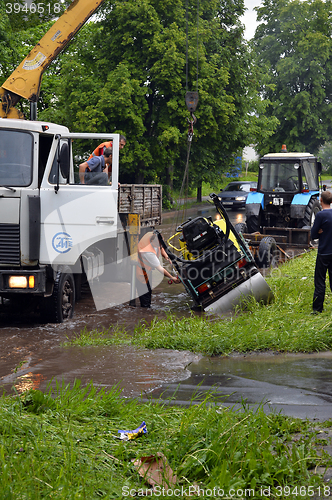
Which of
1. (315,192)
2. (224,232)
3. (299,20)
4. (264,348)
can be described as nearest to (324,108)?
(299,20)

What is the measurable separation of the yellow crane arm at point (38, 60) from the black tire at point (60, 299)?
3.32 metres

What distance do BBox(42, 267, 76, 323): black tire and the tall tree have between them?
103 feet

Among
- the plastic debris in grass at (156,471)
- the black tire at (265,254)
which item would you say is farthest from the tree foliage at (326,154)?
the plastic debris in grass at (156,471)

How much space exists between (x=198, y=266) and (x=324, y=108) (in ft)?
112

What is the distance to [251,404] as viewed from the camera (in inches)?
171

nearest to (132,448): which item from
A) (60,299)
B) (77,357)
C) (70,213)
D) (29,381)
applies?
(29,381)

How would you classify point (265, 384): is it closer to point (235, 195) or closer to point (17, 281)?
point (17, 281)

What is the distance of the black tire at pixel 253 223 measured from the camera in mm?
14250

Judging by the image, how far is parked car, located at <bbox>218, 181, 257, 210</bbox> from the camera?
29812mm

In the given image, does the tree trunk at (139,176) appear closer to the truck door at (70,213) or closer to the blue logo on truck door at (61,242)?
the truck door at (70,213)

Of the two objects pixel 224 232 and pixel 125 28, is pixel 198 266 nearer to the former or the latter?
pixel 224 232

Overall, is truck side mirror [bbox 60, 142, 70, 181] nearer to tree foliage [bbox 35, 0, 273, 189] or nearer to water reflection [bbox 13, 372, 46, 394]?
water reflection [bbox 13, 372, 46, 394]

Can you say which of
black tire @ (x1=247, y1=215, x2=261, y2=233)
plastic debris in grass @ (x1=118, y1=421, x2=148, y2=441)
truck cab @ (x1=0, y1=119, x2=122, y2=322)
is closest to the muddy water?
truck cab @ (x1=0, y1=119, x2=122, y2=322)

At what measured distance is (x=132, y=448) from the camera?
3.41 meters
